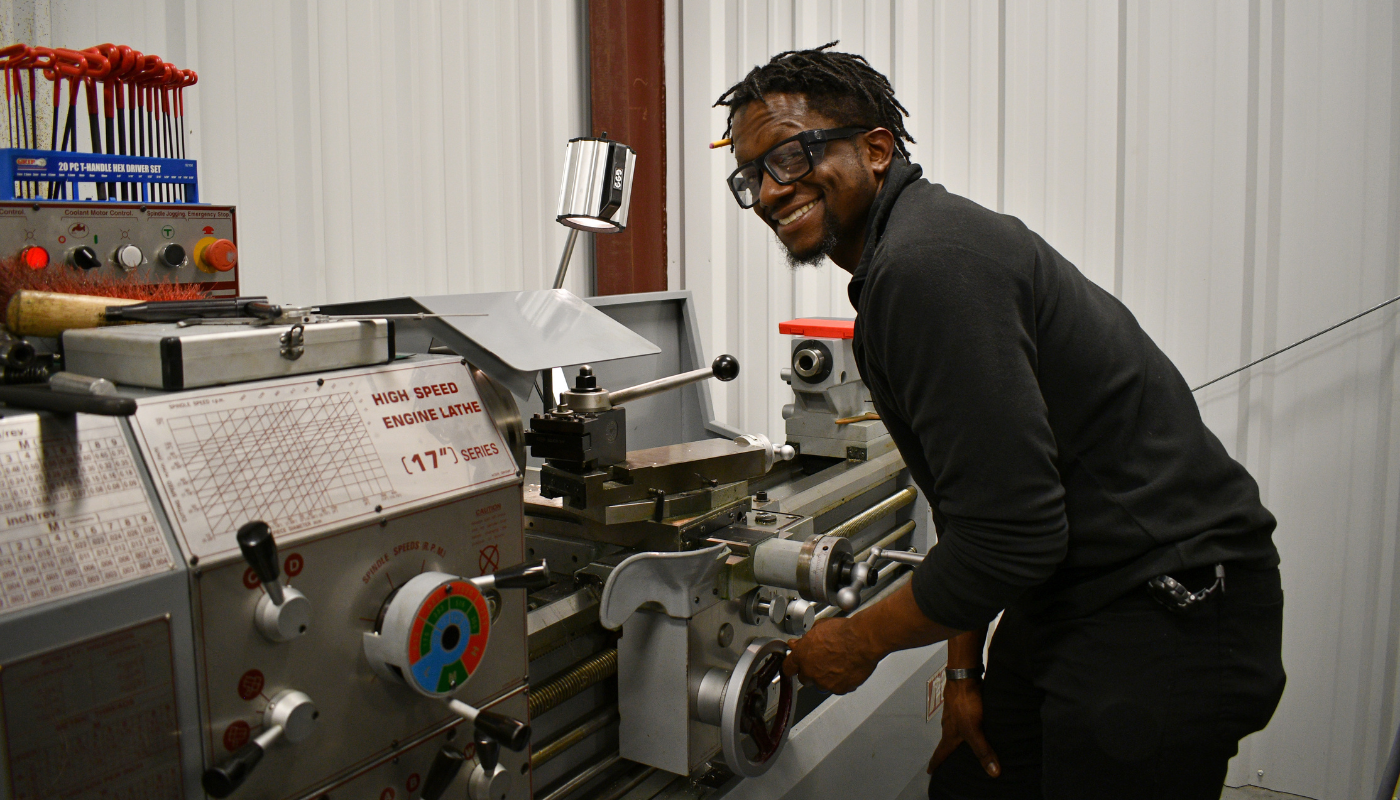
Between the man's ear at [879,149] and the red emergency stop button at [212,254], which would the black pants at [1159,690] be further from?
the red emergency stop button at [212,254]

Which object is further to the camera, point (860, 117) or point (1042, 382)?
point (860, 117)

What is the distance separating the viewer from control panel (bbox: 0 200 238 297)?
0.89 metres

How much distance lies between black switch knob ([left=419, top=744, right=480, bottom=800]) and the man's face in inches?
29.9

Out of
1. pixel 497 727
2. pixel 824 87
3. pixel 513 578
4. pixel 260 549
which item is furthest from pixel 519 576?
pixel 824 87

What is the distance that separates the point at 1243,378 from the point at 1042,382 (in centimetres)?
152

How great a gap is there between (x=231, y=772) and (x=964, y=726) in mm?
1183

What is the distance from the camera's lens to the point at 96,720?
0.59m

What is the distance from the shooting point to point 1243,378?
7.53 feet

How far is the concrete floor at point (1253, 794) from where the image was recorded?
7.78ft

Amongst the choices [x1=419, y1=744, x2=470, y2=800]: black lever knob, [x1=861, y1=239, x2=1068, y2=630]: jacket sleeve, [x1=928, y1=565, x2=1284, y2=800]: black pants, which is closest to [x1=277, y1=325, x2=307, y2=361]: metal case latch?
[x1=419, y1=744, x2=470, y2=800]: black lever knob

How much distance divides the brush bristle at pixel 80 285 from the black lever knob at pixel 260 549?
0.41m

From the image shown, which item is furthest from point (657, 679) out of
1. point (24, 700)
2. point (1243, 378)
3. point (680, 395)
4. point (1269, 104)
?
point (1269, 104)

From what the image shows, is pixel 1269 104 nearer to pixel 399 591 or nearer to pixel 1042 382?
pixel 1042 382

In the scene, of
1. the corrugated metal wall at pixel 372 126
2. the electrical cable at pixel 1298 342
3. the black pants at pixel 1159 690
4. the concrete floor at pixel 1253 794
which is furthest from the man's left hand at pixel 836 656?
the concrete floor at pixel 1253 794
